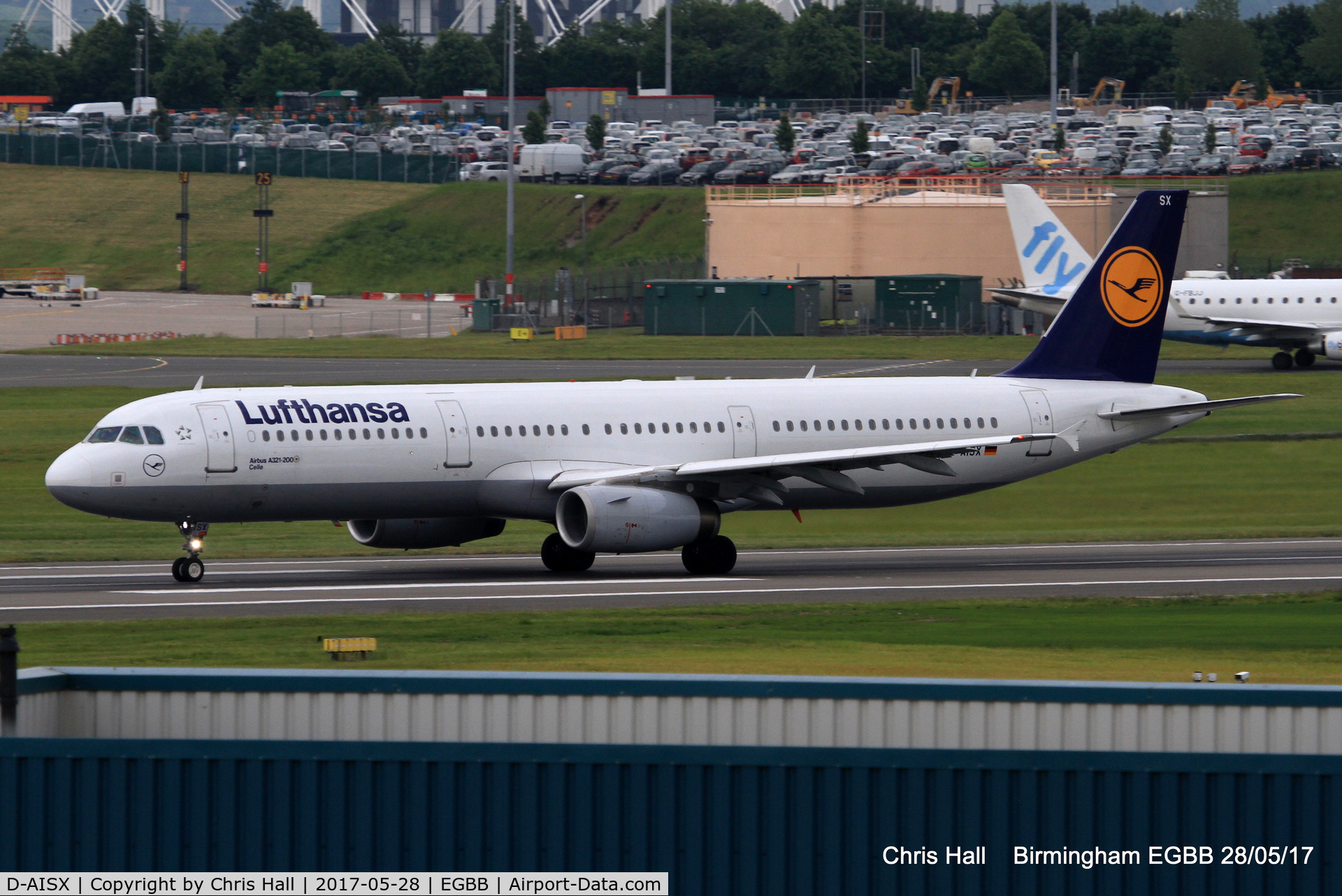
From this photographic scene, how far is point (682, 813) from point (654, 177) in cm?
15909

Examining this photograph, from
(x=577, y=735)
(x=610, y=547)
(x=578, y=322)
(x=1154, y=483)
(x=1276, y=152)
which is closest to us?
(x=577, y=735)

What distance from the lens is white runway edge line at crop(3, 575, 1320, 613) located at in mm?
33719

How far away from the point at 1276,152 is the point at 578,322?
70.5m

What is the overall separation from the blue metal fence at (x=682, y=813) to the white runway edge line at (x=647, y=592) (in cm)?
2155

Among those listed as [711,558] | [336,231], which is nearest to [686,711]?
[711,558]

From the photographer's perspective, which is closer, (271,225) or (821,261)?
(821,261)

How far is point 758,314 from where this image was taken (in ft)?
360

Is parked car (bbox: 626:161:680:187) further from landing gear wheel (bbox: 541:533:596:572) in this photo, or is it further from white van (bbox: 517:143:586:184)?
landing gear wheel (bbox: 541:533:596:572)

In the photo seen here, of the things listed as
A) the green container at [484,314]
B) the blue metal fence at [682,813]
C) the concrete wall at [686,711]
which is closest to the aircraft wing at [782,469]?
the concrete wall at [686,711]

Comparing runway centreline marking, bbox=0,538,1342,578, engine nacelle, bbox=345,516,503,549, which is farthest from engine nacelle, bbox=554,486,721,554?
runway centreline marking, bbox=0,538,1342,578

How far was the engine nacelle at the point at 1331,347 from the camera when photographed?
278 feet

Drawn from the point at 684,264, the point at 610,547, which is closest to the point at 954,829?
the point at 610,547

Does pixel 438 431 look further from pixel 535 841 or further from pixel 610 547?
pixel 535 841

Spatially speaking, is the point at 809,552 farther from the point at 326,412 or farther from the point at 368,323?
the point at 368,323
